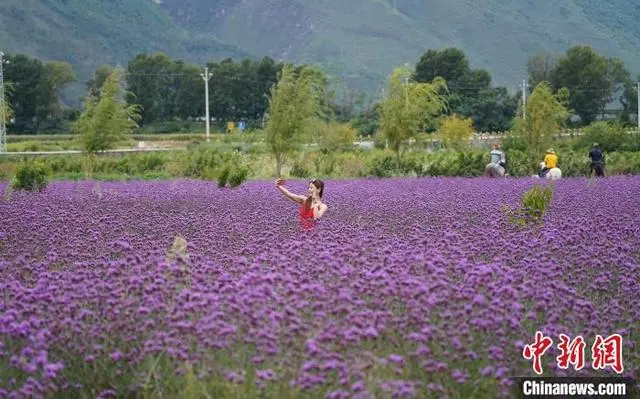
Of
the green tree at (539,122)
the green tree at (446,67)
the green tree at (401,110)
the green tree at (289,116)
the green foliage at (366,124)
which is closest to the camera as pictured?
the green tree at (289,116)

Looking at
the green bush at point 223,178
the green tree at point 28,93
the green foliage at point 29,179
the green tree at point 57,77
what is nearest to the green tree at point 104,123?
the green foliage at point 29,179

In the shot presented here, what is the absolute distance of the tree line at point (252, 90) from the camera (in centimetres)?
9969

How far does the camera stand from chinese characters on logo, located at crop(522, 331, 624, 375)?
6.15 m

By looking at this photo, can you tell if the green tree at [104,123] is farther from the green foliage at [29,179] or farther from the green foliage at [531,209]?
the green foliage at [531,209]

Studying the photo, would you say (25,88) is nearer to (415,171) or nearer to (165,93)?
(165,93)

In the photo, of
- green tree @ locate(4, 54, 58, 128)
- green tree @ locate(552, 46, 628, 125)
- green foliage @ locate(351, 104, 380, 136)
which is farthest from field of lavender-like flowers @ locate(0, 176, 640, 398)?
green tree @ locate(552, 46, 628, 125)

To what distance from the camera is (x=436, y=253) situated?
756 centimetres

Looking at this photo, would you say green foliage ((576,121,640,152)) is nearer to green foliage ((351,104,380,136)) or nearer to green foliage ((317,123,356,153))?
green foliage ((317,123,356,153))

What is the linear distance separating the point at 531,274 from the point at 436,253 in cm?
64

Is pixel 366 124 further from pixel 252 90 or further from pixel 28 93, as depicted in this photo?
pixel 28 93

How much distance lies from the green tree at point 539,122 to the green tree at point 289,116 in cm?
710

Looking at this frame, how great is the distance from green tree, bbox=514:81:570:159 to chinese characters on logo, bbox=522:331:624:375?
31569 millimetres

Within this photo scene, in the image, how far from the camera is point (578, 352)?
623cm

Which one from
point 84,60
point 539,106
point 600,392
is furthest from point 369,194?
point 84,60
